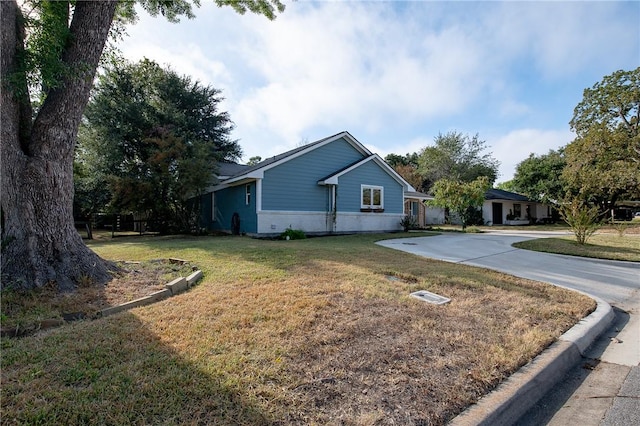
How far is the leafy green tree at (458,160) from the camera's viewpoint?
33594 millimetres

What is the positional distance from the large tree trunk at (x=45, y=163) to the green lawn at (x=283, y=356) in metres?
1.82

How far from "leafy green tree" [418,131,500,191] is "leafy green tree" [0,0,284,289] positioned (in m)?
33.2

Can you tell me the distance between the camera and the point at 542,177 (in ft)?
98.3

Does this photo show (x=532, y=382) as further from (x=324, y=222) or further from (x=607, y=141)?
(x=607, y=141)

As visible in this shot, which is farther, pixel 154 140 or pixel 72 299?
pixel 154 140

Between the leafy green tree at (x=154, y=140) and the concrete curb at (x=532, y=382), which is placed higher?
the leafy green tree at (x=154, y=140)

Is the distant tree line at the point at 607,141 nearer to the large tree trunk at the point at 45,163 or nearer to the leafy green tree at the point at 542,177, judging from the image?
the leafy green tree at the point at 542,177

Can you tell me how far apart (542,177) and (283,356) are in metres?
35.3

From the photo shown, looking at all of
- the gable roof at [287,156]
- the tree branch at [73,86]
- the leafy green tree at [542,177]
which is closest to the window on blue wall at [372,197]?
the gable roof at [287,156]

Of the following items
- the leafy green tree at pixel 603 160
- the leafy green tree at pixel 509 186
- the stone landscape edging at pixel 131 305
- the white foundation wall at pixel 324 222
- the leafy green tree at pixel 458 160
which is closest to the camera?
the stone landscape edging at pixel 131 305

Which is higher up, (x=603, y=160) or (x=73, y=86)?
(x=603, y=160)

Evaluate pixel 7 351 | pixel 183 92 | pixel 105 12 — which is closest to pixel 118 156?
pixel 183 92

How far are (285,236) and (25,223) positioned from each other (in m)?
8.51

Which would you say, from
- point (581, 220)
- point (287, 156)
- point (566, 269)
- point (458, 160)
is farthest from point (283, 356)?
point (458, 160)
